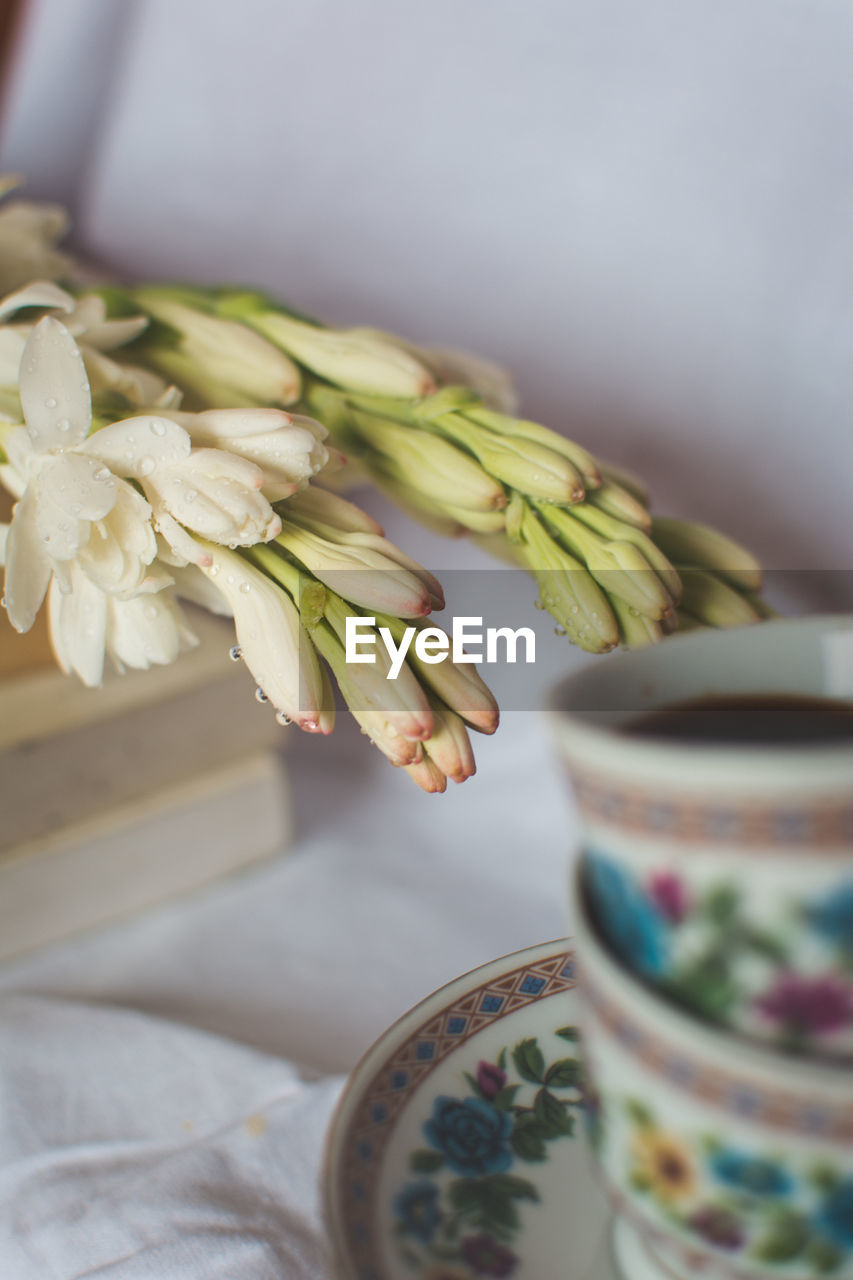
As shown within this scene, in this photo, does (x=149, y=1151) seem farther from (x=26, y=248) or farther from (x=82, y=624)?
(x=26, y=248)

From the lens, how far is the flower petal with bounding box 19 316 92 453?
0.29 meters

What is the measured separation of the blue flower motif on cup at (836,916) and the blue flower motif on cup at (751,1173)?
0.14 ft

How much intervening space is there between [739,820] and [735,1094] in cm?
5

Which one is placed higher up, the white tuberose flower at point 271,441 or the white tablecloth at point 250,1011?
the white tuberose flower at point 271,441

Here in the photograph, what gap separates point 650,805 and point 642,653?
0.05 meters

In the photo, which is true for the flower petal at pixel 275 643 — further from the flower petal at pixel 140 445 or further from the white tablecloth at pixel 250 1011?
the white tablecloth at pixel 250 1011

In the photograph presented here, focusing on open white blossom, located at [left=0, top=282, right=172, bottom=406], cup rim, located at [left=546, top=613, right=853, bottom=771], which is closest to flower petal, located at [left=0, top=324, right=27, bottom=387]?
open white blossom, located at [left=0, top=282, right=172, bottom=406]

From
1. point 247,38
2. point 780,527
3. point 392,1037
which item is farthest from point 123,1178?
point 247,38

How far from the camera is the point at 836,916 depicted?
173mm

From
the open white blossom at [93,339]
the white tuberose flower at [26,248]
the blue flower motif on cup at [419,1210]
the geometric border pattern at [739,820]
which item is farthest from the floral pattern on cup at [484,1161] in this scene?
the white tuberose flower at [26,248]

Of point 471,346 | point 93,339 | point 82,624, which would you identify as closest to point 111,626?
point 82,624

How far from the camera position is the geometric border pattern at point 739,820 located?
0.17 m

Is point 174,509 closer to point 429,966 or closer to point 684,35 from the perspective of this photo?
point 429,966

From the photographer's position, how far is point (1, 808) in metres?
0.45
